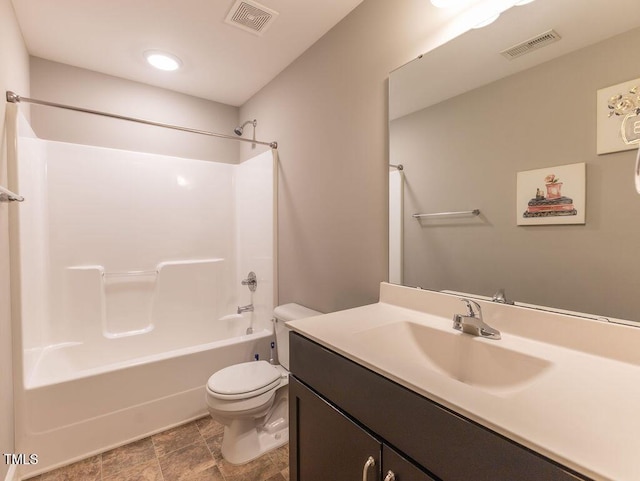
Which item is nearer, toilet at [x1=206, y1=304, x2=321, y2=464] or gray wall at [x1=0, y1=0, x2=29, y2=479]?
gray wall at [x1=0, y1=0, x2=29, y2=479]

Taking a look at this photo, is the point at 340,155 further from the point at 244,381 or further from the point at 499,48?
the point at 244,381

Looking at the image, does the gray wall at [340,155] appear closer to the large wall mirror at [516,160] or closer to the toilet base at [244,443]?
the large wall mirror at [516,160]

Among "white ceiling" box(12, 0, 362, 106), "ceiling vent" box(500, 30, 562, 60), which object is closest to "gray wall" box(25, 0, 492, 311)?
"white ceiling" box(12, 0, 362, 106)

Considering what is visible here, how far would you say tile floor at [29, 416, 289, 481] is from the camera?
1.53 meters

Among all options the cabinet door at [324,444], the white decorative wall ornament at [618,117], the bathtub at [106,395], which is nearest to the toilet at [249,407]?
the bathtub at [106,395]

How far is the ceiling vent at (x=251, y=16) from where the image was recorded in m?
1.59

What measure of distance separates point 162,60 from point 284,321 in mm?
2033

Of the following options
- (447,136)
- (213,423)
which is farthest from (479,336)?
(213,423)

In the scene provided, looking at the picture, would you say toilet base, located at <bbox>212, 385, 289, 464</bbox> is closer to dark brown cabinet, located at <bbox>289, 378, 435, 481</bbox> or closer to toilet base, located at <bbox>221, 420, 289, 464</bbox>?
toilet base, located at <bbox>221, 420, 289, 464</bbox>

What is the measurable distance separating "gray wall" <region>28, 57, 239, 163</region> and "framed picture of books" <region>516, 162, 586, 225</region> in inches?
104

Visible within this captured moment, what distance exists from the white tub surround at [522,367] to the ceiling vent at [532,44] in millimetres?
870

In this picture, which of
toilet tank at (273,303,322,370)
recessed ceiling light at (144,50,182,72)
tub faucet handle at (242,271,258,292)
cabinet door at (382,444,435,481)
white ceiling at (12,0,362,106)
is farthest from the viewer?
tub faucet handle at (242,271,258,292)

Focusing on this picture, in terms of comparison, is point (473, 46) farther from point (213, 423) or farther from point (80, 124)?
point (80, 124)

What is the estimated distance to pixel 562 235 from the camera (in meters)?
0.94
